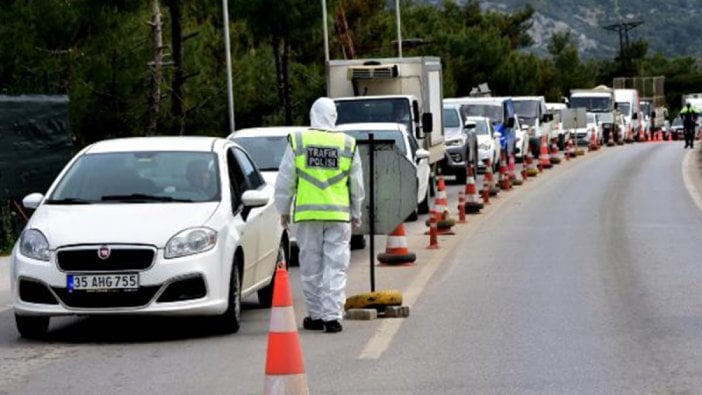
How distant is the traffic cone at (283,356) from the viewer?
8.82 m

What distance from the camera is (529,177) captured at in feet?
136

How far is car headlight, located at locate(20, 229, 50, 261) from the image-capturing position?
12.5 metres

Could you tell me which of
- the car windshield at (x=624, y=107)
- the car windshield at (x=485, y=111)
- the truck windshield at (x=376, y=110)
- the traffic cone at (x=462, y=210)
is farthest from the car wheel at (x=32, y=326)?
the car windshield at (x=624, y=107)

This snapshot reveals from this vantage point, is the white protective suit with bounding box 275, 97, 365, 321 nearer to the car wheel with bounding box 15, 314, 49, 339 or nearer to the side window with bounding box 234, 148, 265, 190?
the side window with bounding box 234, 148, 265, 190

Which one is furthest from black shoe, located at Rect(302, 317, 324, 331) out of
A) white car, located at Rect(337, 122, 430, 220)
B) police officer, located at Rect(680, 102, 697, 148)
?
police officer, located at Rect(680, 102, 697, 148)

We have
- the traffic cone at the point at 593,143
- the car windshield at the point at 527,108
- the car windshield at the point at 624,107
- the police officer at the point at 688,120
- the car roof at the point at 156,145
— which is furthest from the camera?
the car windshield at the point at 624,107

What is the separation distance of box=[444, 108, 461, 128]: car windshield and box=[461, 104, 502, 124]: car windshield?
244 inches

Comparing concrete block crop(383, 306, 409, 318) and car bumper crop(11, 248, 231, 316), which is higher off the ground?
car bumper crop(11, 248, 231, 316)

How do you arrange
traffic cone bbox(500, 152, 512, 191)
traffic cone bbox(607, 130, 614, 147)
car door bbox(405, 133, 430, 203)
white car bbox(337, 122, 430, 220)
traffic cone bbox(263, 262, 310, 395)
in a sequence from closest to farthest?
traffic cone bbox(263, 262, 310, 395) < white car bbox(337, 122, 430, 220) < car door bbox(405, 133, 430, 203) < traffic cone bbox(500, 152, 512, 191) < traffic cone bbox(607, 130, 614, 147)

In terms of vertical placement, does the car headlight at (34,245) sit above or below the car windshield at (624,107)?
above

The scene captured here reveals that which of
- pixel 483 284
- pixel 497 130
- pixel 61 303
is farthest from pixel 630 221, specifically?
pixel 497 130

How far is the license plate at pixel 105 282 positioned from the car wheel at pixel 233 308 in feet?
2.95

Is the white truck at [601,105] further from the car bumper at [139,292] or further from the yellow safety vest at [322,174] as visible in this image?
the car bumper at [139,292]

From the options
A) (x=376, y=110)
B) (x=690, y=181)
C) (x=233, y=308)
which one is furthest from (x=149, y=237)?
(x=690, y=181)
